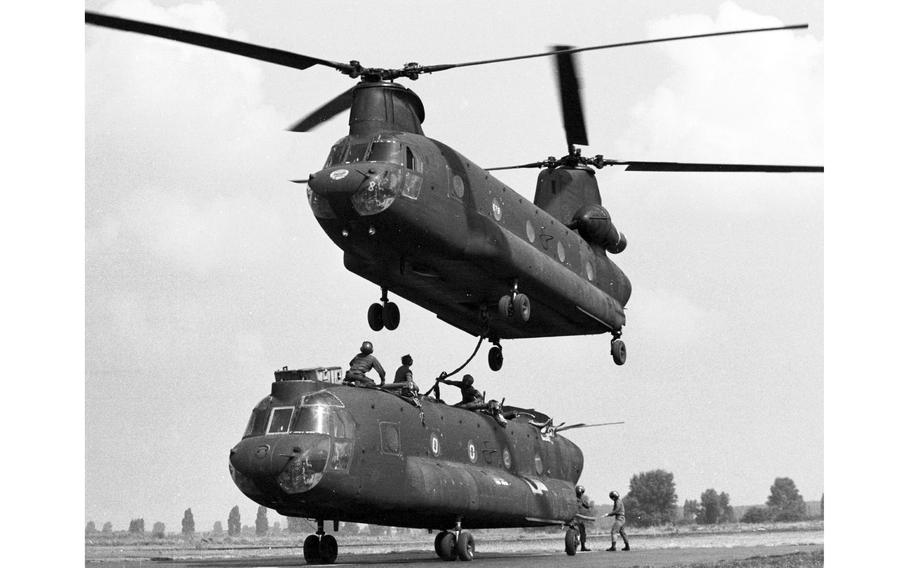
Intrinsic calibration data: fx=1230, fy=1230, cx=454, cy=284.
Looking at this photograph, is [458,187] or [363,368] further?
[363,368]

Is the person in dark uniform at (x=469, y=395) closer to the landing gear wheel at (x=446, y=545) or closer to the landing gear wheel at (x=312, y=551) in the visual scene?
the landing gear wheel at (x=446, y=545)

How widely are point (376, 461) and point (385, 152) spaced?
5.64 meters

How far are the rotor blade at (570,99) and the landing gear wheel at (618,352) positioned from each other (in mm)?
5070

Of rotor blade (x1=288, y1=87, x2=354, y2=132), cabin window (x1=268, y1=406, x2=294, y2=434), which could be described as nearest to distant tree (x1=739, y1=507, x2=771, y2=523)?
rotor blade (x1=288, y1=87, x2=354, y2=132)

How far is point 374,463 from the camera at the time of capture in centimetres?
2247

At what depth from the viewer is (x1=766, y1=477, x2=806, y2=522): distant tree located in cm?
4841

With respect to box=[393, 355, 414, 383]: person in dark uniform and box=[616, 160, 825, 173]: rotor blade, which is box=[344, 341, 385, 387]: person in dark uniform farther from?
box=[616, 160, 825, 173]: rotor blade

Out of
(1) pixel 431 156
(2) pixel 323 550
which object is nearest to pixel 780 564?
(2) pixel 323 550

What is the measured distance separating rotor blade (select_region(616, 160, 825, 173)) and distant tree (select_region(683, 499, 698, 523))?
31292 mm

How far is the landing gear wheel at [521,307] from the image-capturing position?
25.2 metres

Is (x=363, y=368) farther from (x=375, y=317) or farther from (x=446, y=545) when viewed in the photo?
(x=446, y=545)

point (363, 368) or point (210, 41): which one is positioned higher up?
point (210, 41)

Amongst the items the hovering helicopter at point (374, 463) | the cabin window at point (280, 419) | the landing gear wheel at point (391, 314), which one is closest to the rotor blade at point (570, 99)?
the landing gear wheel at point (391, 314)

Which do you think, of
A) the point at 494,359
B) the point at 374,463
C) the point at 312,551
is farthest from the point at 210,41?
the point at 494,359
